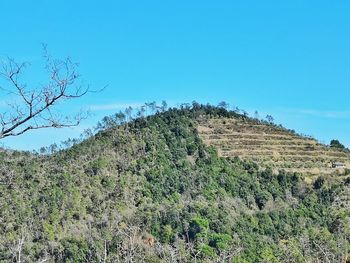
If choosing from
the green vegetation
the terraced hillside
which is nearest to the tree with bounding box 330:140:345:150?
the terraced hillside

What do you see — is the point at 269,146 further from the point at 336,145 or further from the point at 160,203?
the point at 160,203

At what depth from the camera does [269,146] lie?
81.4 m

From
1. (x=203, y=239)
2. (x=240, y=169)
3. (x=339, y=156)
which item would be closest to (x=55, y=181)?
(x=203, y=239)

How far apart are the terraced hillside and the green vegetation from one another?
7.79 ft

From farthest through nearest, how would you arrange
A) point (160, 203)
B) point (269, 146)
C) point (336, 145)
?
point (336, 145) → point (269, 146) → point (160, 203)

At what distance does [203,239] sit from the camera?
57375 mm

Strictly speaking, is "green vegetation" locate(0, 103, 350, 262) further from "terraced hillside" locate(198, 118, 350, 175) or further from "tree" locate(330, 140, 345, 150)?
"tree" locate(330, 140, 345, 150)

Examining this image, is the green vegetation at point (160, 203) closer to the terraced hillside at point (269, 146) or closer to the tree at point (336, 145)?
the terraced hillside at point (269, 146)

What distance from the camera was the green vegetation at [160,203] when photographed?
174 ft

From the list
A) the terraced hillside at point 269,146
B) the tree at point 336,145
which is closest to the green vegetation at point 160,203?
the terraced hillside at point 269,146

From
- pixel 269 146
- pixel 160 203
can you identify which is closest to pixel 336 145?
pixel 269 146

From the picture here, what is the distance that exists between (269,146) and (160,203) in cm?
2079

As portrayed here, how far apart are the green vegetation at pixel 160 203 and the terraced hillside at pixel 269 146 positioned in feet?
7.79

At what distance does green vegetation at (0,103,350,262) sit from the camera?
52.9m
